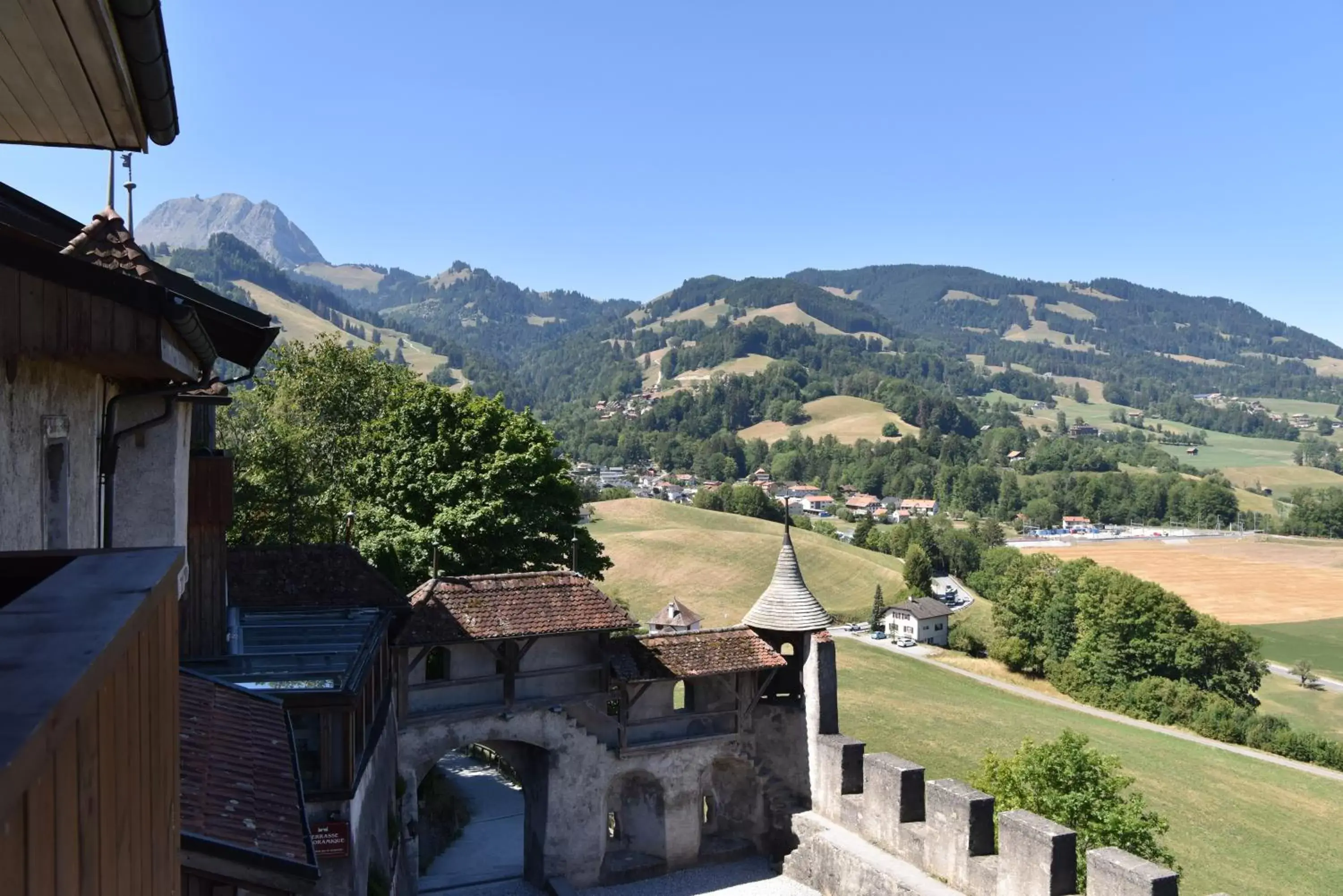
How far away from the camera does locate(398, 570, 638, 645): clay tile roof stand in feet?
68.2

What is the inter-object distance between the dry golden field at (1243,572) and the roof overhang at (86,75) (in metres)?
108

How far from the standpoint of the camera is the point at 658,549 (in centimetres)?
10031

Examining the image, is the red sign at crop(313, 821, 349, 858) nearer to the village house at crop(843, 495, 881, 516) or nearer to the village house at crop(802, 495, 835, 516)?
the village house at crop(843, 495, 881, 516)

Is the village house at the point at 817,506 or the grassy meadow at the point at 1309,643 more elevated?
the village house at the point at 817,506

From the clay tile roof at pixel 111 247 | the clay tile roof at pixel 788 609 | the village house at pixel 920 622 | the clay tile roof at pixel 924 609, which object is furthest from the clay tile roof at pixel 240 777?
the clay tile roof at pixel 924 609

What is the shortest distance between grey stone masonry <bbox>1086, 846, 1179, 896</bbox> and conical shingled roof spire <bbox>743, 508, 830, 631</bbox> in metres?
8.23

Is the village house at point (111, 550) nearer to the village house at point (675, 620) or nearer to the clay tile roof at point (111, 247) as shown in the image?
the clay tile roof at point (111, 247)

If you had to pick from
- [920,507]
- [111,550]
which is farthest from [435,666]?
[920,507]

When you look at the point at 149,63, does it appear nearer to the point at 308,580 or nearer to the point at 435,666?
the point at 308,580

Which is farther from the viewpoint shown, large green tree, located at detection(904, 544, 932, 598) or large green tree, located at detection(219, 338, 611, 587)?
large green tree, located at detection(904, 544, 932, 598)

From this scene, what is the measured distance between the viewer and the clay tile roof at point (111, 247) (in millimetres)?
9172

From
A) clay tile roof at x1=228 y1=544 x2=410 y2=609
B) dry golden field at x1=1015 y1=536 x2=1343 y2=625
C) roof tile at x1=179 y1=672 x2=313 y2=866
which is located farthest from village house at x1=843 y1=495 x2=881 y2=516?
roof tile at x1=179 y1=672 x2=313 y2=866

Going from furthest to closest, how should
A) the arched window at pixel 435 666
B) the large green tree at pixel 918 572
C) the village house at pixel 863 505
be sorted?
the village house at pixel 863 505 < the large green tree at pixel 918 572 < the arched window at pixel 435 666

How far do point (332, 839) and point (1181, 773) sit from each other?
127ft
